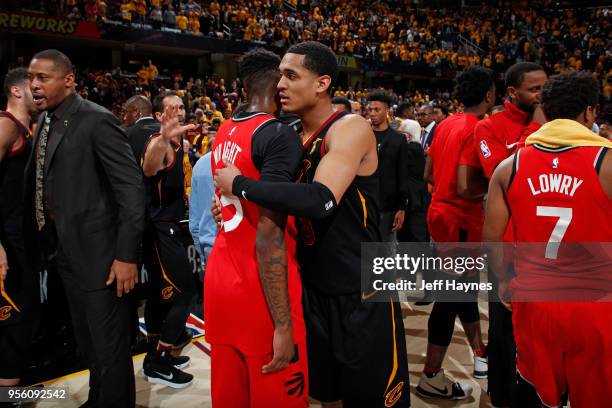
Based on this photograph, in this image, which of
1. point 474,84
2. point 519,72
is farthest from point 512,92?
point 474,84

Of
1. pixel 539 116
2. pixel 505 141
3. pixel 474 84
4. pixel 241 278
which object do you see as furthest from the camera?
pixel 474 84

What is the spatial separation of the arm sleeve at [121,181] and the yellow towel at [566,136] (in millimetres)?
1874

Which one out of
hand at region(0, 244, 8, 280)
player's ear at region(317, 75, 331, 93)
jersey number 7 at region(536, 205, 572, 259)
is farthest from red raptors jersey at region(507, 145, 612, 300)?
hand at region(0, 244, 8, 280)

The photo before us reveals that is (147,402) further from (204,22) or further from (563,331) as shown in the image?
(204,22)

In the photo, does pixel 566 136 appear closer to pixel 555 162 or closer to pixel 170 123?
pixel 555 162

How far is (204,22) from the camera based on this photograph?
65.0 feet

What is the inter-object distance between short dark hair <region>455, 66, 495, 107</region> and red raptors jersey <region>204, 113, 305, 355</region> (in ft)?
6.48

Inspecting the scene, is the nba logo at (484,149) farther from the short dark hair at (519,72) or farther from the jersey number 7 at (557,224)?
the jersey number 7 at (557,224)

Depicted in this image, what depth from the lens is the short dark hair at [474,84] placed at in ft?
11.8

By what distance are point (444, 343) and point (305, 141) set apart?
1.90 metres

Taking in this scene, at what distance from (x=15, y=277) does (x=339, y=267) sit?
7.09ft

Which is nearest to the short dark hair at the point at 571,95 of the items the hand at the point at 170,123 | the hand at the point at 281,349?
the hand at the point at 281,349

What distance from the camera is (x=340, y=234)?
7.18 ft

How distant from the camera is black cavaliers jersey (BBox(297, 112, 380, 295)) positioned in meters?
2.16
